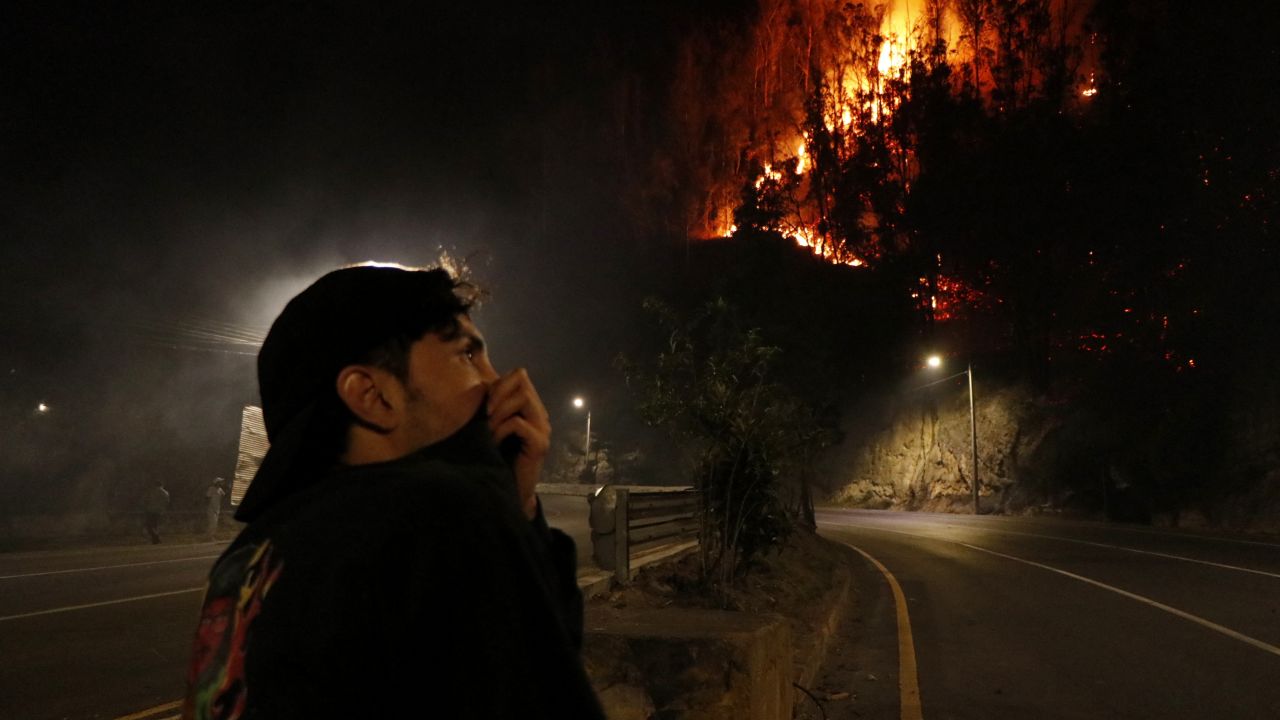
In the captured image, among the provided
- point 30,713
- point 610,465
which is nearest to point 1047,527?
point 30,713

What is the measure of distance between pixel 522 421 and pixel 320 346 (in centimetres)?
30

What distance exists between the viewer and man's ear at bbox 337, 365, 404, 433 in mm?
1135

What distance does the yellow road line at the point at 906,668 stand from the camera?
6.22 m

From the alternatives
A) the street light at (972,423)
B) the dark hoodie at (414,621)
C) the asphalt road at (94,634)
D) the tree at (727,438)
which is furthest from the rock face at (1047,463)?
the dark hoodie at (414,621)

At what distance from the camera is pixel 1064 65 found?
41.3 meters

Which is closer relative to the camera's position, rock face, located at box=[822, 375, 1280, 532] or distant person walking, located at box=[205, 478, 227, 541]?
distant person walking, located at box=[205, 478, 227, 541]

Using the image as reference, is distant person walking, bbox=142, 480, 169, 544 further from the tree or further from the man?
the man

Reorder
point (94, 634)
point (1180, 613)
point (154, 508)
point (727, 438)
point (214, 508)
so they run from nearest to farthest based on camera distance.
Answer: point (94, 634) < point (727, 438) < point (1180, 613) < point (154, 508) < point (214, 508)

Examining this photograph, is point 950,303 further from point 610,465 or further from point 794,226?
point 610,465

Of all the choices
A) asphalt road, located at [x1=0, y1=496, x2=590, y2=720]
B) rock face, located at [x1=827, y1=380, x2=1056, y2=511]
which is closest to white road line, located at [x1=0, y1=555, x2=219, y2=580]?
asphalt road, located at [x1=0, y1=496, x2=590, y2=720]

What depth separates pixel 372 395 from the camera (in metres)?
1.14

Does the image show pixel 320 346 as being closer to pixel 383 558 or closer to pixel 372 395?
pixel 372 395

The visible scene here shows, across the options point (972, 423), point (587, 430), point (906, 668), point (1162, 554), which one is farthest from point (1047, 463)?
point (587, 430)

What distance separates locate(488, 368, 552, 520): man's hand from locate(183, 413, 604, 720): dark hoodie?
27cm
